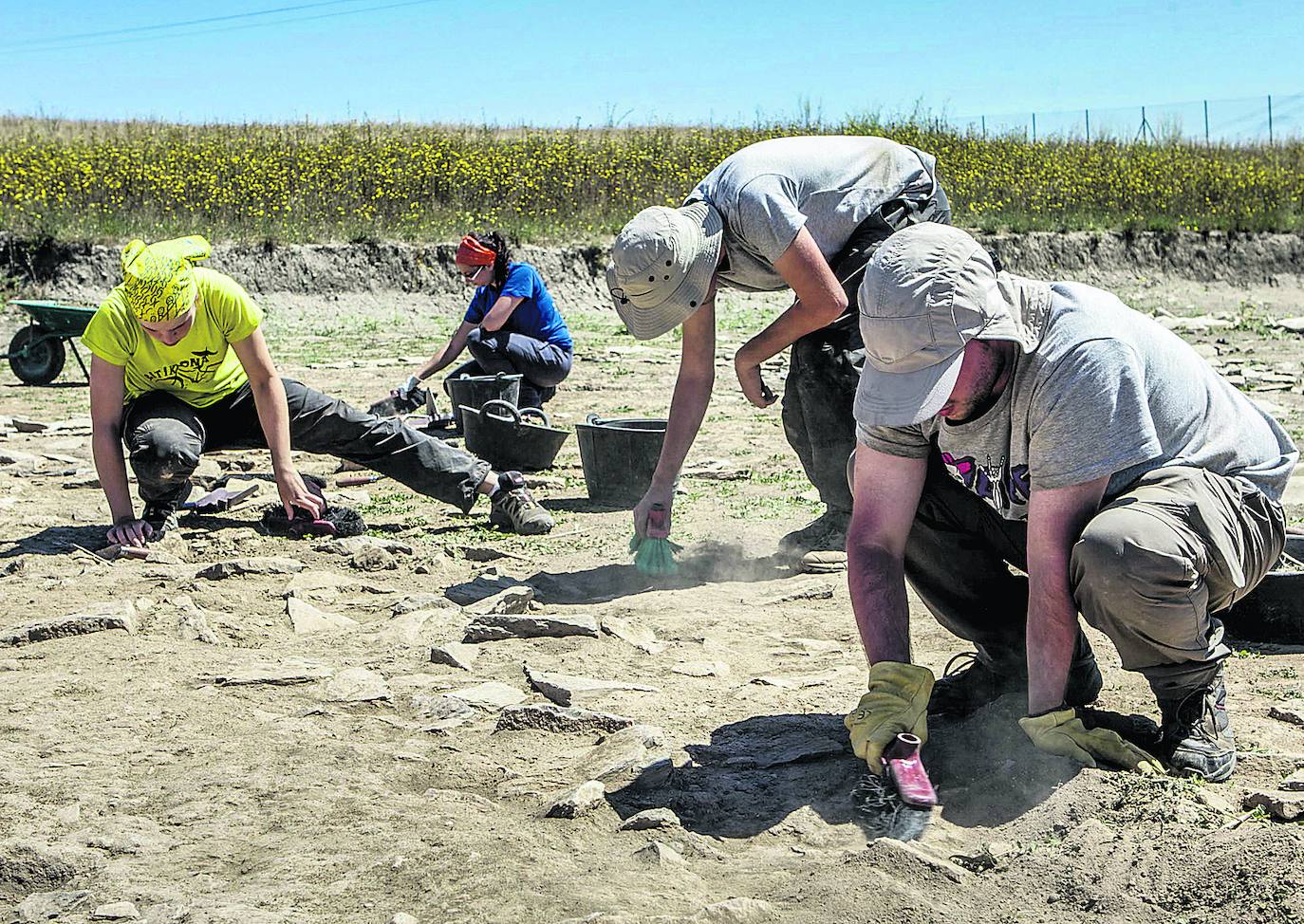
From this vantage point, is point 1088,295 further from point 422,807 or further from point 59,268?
point 59,268

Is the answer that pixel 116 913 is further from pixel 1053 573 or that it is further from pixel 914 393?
pixel 1053 573

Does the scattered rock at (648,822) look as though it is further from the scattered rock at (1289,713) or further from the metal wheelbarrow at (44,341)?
the metal wheelbarrow at (44,341)

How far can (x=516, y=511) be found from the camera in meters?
5.29

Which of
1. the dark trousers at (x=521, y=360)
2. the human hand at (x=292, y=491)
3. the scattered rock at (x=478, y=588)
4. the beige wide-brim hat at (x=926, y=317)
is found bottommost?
the scattered rock at (x=478, y=588)

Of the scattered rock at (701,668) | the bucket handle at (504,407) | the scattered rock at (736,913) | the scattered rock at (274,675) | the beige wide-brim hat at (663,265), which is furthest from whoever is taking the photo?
the bucket handle at (504,407)

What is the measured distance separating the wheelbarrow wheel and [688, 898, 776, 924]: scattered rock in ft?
29.9

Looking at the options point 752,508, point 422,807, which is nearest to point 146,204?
point 752,508

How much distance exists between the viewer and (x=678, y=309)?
12.3 ft

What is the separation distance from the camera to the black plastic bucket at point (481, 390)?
676 centimetres

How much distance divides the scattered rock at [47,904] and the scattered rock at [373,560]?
2428 millimetres

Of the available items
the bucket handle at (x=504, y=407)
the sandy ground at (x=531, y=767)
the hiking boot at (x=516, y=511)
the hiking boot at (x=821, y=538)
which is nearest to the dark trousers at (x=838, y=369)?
the hiking boot at (x=821, y=538)

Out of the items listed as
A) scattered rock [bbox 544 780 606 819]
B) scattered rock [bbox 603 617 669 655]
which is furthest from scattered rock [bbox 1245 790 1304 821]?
scattered rock [bbox 603 617 669 655]

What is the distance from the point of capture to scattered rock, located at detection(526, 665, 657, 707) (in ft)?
10.7

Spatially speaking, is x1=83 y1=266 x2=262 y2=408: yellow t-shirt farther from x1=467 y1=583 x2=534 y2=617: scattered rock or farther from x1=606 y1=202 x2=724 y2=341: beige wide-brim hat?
x1=606 y1=202 x2=724 y2=341: beige wide-brim hat
